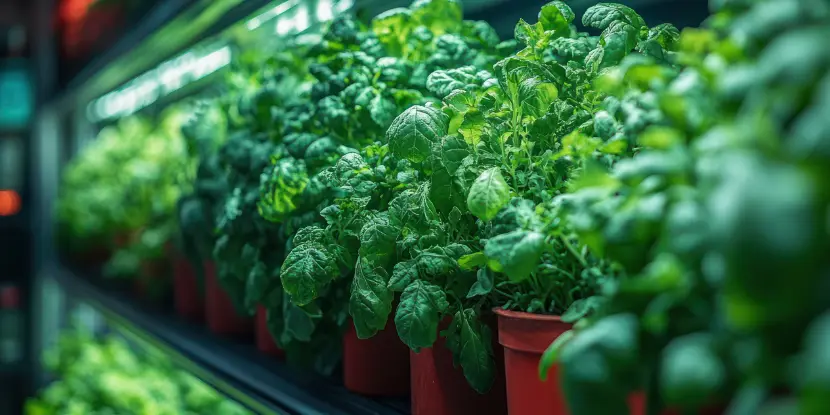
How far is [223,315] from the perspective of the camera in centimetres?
183

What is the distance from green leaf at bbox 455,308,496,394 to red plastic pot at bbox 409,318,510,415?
63mm

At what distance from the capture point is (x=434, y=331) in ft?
2.92

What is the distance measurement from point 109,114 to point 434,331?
3558mm

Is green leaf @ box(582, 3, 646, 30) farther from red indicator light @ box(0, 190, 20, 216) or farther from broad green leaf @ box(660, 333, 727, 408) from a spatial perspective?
red indicator light @ box(0, 190, 20, 216)

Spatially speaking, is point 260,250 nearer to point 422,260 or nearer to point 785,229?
point 422,260

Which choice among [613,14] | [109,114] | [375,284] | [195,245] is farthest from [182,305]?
[109,114]

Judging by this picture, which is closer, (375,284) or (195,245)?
(375,284)

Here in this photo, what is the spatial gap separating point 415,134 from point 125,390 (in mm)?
1457

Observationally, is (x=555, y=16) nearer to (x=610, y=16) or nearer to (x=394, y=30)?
(x=610, y=16)

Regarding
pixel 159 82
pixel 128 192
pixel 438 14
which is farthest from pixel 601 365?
pixel 159 82

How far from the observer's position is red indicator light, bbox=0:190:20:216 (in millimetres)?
4316

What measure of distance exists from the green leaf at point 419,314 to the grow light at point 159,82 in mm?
1667

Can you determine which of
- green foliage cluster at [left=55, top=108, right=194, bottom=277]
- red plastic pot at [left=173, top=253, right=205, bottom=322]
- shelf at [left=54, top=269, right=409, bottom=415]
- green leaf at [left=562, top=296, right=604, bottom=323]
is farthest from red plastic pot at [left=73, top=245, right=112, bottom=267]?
green leaf at [left=562, top=296, right=604, bottom=323]

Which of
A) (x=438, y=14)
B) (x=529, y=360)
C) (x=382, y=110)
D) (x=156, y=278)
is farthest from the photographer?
(x=156, y=278)
